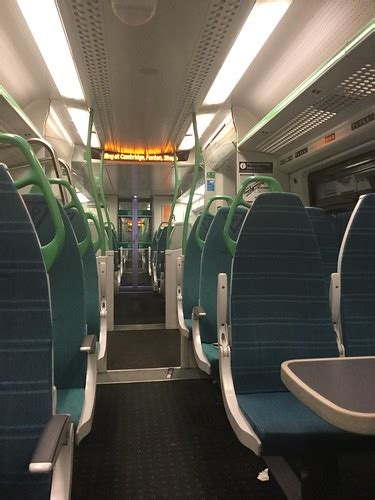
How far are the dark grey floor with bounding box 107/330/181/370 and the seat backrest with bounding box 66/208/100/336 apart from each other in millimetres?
1035

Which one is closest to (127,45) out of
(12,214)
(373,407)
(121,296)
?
(12,214)

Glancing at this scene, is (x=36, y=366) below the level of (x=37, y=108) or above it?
below

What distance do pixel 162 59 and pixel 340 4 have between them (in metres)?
1.30

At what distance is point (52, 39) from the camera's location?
3141 millimetres

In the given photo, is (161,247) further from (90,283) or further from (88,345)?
(88,345)

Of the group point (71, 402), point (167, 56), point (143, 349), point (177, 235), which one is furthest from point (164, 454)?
point (177, 235)

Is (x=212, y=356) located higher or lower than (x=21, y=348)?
lower

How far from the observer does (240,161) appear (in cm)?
480

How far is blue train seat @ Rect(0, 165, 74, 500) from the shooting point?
97 cm

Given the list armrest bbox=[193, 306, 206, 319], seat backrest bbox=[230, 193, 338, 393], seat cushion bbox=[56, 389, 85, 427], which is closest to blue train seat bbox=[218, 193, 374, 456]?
seat backrest bbox=[230, 193, 338, 393]

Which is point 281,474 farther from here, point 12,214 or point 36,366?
point 12,214

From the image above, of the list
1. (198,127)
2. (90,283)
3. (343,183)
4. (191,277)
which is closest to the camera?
(90,283)

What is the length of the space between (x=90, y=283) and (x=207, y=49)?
181 cm

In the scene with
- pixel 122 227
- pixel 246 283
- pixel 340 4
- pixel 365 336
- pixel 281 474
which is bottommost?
pixel 281 474
